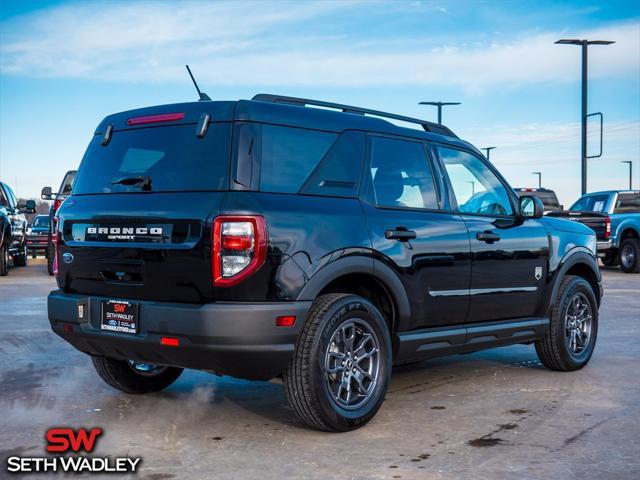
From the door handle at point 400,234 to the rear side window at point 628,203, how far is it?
623 inches

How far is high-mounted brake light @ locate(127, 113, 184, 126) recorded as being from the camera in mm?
5117

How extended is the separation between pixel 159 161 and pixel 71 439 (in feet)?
5.45

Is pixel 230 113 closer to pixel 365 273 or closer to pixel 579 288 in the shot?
pixel 365 273

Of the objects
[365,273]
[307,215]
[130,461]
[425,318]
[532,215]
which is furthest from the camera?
[532,215]

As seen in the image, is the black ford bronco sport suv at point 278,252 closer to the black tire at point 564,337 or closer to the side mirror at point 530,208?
the side mirror at point 530,208

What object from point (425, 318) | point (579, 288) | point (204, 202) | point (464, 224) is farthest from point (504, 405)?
point (204, 202)

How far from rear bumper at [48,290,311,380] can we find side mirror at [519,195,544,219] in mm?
2612

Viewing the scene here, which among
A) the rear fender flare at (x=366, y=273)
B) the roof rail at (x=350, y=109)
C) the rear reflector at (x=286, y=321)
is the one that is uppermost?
the roof rail at (x=350, y=109)

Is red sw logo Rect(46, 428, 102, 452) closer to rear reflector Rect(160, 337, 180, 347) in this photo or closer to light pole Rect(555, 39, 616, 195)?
rear reflector Rect(160, 337, 180, 347)

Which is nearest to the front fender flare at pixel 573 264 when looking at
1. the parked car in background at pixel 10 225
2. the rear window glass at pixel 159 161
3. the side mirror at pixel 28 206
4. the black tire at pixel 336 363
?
the black tire at pixel 336 363

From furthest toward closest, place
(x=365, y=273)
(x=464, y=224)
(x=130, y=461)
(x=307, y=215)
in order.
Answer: (x=464, y=224) → (x=365, y=273) → (x=307, y=215) → (x=130, y=461)

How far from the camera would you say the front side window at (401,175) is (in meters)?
5.55

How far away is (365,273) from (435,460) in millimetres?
1215

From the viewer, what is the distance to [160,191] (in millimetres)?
4965
